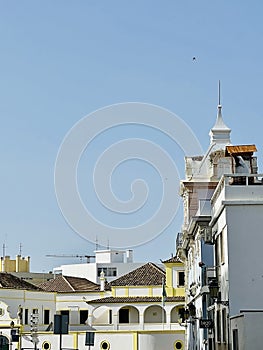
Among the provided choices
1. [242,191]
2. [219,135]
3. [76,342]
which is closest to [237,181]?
[242,191]

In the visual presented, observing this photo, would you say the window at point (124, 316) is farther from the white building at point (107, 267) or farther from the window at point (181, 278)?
the white building at point (107, 267)

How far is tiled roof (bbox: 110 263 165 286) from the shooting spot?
65000 millimetres

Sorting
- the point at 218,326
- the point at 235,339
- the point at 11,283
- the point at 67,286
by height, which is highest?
the point at 67,286

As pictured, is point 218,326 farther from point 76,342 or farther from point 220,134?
point 76,342

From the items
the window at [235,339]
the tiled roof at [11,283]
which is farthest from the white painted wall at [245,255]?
the tiled roof at [11,283]

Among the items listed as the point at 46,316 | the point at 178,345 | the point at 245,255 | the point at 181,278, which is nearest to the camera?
the point at 245,255

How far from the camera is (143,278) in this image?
2601 inches

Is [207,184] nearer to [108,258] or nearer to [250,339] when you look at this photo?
[250,339]

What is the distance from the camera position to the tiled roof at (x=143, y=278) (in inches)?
2559

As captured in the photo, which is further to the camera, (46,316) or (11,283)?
(46,316)

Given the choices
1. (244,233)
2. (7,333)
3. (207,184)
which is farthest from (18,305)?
(244,233)

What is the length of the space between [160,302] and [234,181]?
120ft

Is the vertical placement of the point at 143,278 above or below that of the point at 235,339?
above

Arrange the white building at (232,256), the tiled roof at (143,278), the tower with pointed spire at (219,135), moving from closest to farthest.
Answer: the white building at (232,256) → the tower with pointed spire at (219,135) → the tiled roof at (143,278)
